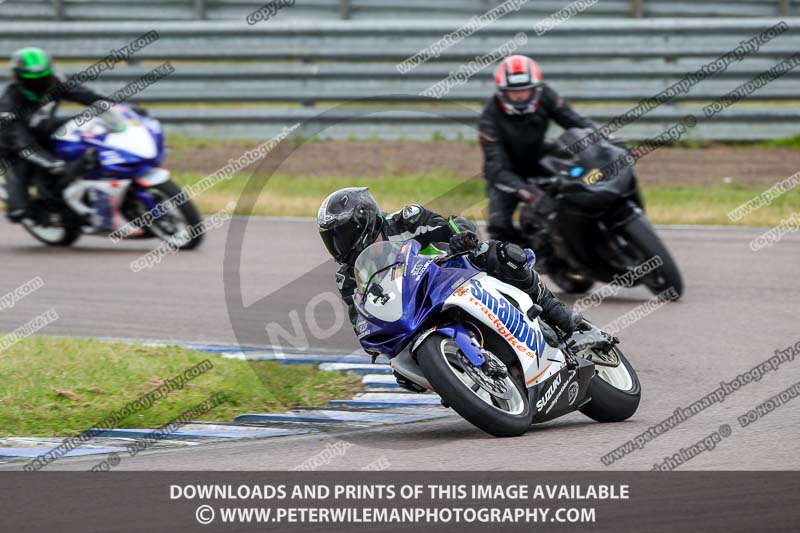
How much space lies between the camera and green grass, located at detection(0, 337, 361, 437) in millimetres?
6895

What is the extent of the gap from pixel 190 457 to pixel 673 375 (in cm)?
322

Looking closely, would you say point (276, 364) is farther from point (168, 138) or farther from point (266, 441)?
point (168, 138)

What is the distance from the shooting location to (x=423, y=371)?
576 cm

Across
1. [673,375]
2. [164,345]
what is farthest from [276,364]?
[673,375]

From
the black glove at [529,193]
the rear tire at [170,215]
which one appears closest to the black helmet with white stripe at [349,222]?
the black glove at [529,193]

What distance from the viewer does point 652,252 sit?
9664 mm

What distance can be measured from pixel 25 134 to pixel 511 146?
5.20 meters

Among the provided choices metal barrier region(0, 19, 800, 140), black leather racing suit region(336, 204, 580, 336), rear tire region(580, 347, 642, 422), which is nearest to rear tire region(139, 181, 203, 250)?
metal barrier region(0, 19, 800, 140)

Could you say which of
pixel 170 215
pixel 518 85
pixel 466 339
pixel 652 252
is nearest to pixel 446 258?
pixel 466 339

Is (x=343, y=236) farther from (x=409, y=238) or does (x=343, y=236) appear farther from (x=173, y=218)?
(x=173, y=218)

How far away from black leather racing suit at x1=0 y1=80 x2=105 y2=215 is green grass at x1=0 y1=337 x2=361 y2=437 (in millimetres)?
4658

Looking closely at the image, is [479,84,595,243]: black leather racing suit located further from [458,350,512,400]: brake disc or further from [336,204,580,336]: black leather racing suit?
[458,350,512,400]: brake disc

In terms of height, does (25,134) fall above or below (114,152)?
above

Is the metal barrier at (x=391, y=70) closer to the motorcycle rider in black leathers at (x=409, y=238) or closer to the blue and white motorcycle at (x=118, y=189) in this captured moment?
the blue and white motorcycle at (x=118, y=189)
